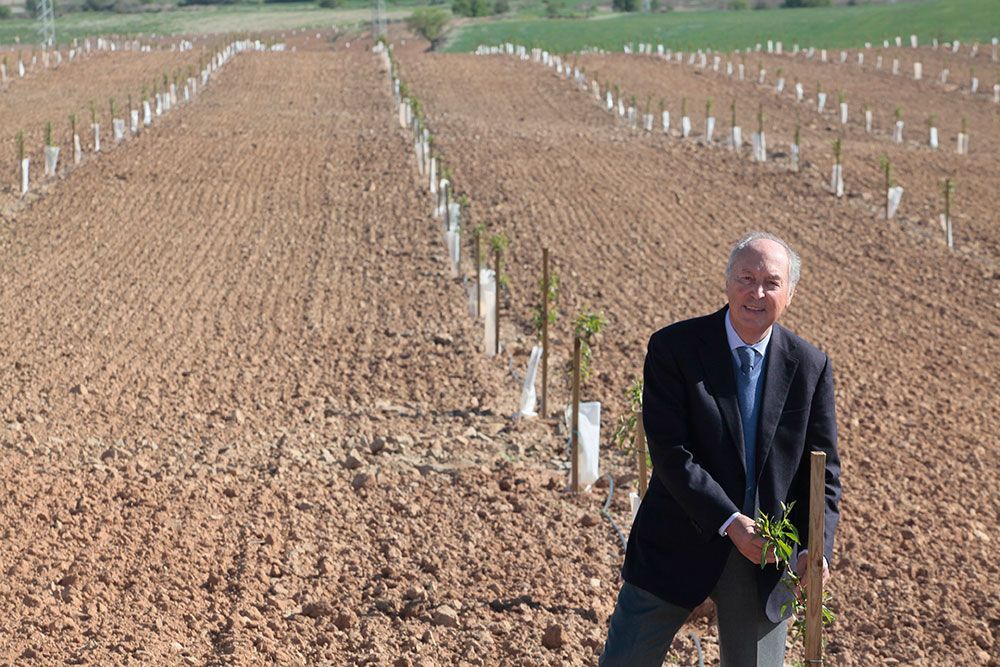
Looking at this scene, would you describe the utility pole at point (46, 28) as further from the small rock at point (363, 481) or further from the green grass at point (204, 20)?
the small rock at point (363, 481)

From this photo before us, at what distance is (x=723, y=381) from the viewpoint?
126 inches

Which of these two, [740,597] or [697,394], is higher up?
[697,394]

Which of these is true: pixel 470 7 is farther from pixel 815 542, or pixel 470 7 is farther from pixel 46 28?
pixel 815 542

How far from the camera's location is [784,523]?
10.3 feet

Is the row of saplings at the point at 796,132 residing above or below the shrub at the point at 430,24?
below

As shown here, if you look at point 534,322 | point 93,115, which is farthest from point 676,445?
point 93,115

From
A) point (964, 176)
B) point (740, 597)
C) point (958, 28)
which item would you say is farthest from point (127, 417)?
point (958, 28)

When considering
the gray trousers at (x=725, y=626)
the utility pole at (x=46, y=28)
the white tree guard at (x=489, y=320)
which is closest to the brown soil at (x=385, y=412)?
the white tree guard at (x=489, y=320)

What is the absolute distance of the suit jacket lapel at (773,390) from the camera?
3.21 meters

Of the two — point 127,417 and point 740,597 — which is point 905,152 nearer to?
point 127,417

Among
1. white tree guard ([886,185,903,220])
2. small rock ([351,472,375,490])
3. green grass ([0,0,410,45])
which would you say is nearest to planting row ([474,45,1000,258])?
white tree guard ([886,185,903,220])

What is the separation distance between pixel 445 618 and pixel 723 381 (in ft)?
8.21

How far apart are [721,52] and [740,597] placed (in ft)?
151

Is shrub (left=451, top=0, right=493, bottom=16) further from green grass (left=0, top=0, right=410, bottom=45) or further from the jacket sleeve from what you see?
the jacket sleeve
